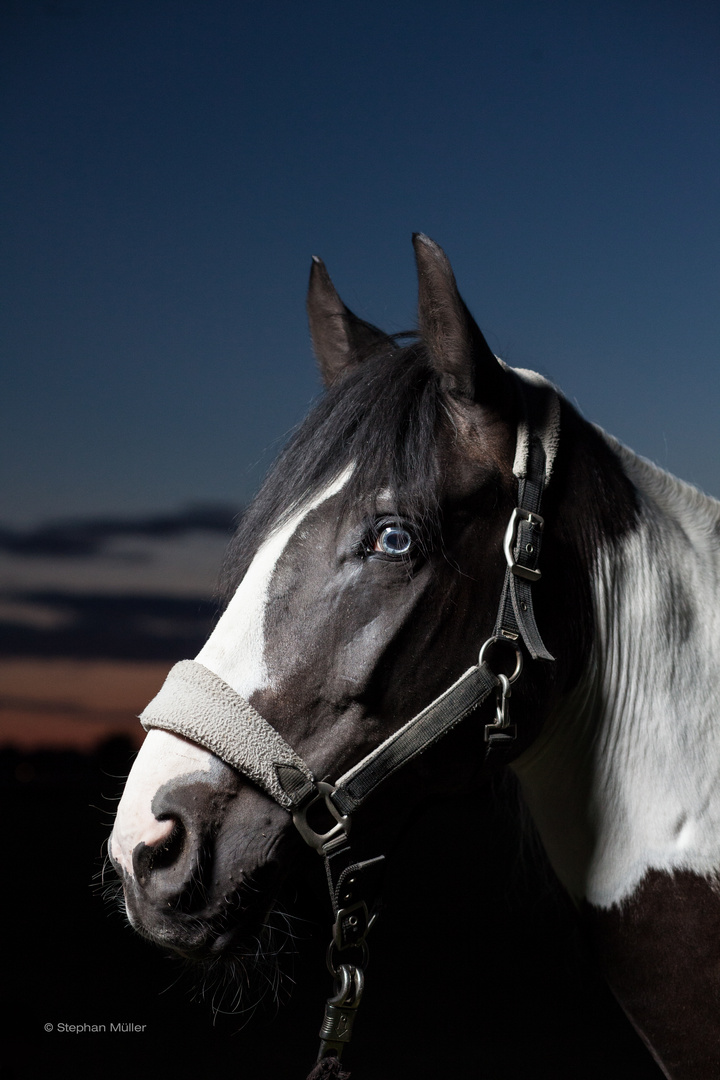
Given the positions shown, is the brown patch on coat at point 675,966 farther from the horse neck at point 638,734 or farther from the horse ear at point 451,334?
the horse ear at point 451,334

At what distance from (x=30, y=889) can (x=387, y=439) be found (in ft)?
14.3

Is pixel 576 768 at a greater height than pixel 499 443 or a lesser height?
A: lesser

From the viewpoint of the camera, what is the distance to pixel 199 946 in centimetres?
116

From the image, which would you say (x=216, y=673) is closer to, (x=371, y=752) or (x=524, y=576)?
(x=371, y=752)

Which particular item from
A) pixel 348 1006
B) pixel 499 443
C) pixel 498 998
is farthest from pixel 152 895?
pixel 498 998

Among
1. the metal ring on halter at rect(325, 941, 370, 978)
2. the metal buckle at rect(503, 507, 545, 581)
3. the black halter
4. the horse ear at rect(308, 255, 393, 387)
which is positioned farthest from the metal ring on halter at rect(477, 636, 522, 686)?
the horse ear at rect(308, 255, 393, 387)

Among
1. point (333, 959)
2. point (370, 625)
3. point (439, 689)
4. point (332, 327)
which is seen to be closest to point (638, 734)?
point (439, 689)

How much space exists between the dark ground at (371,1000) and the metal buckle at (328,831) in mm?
868

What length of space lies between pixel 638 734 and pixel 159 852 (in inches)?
32.4

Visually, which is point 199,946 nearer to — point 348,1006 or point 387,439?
point 348,1006

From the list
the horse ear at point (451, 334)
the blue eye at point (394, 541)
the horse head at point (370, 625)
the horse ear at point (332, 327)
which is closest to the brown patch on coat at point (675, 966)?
the horse head at point (370, 625)

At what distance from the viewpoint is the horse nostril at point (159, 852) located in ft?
3.67

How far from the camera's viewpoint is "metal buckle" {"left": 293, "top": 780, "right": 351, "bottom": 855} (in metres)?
1.19

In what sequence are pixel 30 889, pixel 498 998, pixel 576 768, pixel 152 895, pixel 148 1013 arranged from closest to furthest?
pixel 152 895 < pixel 576 768 < pixel 148 1013 < pixel 498 998 < pixel 30 889
